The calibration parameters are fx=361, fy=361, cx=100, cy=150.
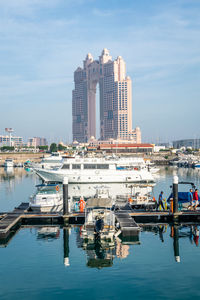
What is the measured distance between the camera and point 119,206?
123ft

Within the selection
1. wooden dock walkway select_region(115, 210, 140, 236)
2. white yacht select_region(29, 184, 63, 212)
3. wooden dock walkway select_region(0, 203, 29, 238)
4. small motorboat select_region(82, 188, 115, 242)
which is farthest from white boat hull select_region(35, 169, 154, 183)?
small motorboat select_region(82, 188, 115, 242)

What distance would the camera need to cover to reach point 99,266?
852 inches

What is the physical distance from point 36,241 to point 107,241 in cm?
550

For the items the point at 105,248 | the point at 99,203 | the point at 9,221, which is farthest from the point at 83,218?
the point at 105,248

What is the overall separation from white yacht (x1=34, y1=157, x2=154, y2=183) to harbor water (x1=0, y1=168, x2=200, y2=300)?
35.4 meters

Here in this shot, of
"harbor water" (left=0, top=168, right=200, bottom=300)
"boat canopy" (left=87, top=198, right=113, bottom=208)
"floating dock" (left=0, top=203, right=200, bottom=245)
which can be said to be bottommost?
"harbor water" (left=0, top=168, right=200, bottom=300)

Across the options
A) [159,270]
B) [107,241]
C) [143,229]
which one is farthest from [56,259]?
[143,229]

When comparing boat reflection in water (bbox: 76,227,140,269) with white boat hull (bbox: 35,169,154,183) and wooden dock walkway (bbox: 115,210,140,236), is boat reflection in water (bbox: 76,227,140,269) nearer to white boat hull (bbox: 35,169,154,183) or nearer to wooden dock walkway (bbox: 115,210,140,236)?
wooden dock walkway (bbox: 115,210,140,236)

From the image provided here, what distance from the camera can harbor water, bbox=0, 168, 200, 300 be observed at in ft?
58.1

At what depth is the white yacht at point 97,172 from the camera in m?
66.3

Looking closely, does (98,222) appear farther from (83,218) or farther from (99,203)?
(83,218)

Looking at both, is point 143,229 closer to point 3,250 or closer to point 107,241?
point 107,241

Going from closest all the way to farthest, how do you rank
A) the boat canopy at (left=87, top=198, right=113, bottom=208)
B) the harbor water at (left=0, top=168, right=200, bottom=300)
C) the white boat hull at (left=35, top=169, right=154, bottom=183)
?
1. the harbor water at (left=0, top=168, right=200, bottom=300)
2. the boat canopy at (left=87, top=198, right=113, bottom=208)
3. the white boat hull at (left=35, top=169, right=154, bottom=183)

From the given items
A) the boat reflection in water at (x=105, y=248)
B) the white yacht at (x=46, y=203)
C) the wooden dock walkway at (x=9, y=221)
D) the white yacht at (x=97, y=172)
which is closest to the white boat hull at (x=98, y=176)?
the white yacht at (x=97, y=172)
